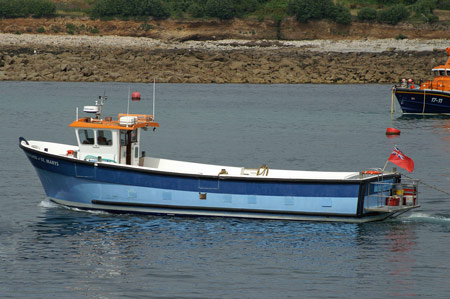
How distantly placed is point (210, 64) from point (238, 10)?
37.2 m

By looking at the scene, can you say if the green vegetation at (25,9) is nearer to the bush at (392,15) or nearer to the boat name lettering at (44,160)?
the bush at (392,15)

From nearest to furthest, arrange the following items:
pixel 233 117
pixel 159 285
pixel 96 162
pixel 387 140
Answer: pixel 159 285 < pixel 96 162 < pixel 387 140 < pixel 233 117

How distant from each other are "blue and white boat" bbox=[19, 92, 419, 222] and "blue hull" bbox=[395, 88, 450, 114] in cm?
4149

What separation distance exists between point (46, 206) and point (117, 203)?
11.4 feet

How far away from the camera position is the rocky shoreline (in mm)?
99938

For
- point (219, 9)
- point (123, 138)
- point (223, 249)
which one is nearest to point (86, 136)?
point (123, 138)

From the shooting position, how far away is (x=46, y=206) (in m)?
29.1

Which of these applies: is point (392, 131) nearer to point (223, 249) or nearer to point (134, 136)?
point (134, 136)

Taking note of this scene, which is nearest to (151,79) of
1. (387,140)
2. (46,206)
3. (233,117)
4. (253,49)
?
(253,49)

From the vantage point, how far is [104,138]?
27719mm

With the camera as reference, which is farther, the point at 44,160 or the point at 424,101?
the point at 424,101

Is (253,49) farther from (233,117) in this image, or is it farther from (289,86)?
(233,117)

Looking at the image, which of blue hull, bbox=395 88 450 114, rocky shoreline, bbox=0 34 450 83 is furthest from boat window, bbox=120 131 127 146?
rocky shoreline, bbox=0 34 450 83

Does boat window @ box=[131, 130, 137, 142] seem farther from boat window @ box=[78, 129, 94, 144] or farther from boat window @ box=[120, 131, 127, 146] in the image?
boat window @ box=[78, 129, 94, 144]
